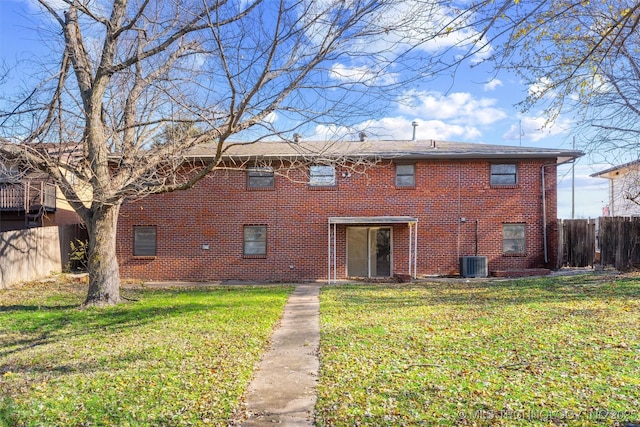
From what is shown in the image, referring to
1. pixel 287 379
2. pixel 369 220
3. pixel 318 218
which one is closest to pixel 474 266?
pixel 369 220

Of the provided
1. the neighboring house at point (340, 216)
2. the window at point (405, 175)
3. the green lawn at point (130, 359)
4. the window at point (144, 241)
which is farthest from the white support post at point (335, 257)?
the window at point (144, 241)

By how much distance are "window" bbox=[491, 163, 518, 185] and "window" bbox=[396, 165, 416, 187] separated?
2807 mm

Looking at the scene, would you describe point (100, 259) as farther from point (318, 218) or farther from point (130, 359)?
point (318, 218)

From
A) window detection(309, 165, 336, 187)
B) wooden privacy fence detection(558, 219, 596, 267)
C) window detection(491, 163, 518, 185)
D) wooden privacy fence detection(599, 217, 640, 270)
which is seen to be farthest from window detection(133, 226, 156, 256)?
wooden privacy fence detection(599, 217, 640, 270)

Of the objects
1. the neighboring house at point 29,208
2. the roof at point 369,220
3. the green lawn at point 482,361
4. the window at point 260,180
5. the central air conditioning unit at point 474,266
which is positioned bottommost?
the green lawn at point 482,361

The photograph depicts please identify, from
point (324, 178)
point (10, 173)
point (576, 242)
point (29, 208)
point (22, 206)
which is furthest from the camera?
point (22, 206)

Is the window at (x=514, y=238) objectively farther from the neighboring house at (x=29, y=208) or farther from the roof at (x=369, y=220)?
the neighboring house at (x=29, y=208)

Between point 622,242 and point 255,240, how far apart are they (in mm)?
12496

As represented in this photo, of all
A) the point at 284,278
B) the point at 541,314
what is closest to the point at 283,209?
the point at 284,278

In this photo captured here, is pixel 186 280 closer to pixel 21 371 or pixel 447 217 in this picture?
pixel 447 217

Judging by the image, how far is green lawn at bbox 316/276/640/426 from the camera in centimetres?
453

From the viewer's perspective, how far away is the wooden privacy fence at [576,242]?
18.0m

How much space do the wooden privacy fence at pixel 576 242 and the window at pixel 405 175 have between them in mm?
5464

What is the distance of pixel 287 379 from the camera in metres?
5.77
